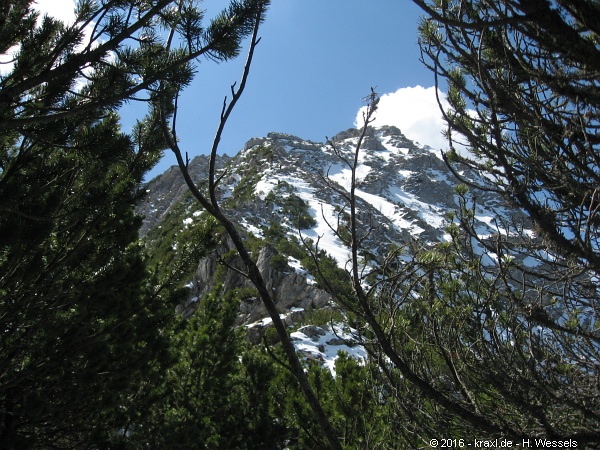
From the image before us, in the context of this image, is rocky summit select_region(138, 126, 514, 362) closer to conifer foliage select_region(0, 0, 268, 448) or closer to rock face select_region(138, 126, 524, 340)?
rock face select_region(138, 126, 524, 340)

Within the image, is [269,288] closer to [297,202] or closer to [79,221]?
[297,202]

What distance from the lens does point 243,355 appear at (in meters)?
8.41

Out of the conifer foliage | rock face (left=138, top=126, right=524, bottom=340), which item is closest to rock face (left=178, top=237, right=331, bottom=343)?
rock face (left=138, top=126, right=524, bottom=340)

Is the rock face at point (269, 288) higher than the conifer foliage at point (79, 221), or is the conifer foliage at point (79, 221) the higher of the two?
the rock face at point (269, 288)

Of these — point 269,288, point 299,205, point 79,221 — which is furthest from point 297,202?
point 79,221

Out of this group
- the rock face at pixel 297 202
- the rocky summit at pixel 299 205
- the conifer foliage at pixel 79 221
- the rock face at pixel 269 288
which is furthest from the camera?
the rock face at pixel 297 202

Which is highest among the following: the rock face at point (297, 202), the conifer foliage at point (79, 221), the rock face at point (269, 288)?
the rock face at point (297, 202)

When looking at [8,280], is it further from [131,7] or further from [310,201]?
[310,201]

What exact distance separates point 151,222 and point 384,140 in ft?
221

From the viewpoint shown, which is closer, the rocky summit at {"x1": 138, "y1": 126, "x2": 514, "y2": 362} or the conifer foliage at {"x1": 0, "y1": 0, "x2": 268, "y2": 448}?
the conifer foliage at {"x1": 0, "y1": 0, "x2": 268, "y2": 448}

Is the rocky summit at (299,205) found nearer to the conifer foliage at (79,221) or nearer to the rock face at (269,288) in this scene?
the rock face at (269,288)

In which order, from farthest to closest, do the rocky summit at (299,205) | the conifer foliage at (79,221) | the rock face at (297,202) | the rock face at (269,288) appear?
the rock face at (297,202) → the rock face at (269,288) → the rocky summit at (299,205) → the conifer foliage at (79,221)

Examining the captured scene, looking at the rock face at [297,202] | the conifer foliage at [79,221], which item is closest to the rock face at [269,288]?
the rock face at [297,202]

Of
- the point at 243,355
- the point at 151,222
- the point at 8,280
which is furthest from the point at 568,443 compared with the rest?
the point at 151,222
